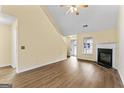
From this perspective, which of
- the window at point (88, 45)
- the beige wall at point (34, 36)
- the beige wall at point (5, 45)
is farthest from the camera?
the window at point (88, 45)

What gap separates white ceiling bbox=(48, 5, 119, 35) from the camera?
5.63 meters

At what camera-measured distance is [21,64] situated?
500 centimetres

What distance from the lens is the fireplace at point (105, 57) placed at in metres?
6.15

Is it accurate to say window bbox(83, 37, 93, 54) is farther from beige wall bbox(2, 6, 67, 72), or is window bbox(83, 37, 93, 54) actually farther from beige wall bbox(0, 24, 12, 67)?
beige wall bbox(0, 24, 12, 67)

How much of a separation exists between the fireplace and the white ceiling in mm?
1549

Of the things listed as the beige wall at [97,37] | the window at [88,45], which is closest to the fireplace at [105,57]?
the beige wall at [97,37]

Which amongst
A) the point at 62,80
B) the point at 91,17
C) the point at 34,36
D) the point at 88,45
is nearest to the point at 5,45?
the point at 34,36

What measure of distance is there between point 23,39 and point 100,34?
5121 millimetres

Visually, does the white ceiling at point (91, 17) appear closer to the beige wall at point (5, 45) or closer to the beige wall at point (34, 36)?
the beige wall at point (34, 36)

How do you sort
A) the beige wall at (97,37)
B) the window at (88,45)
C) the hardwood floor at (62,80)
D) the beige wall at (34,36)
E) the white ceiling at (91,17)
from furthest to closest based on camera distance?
the window at (88,45) → the beige wall at (97,37) → the white ceiling at (91,17) → the beige wall at (34,36) → the hardwood floor at (62,80)

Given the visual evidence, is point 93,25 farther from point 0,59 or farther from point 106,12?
point 0,59

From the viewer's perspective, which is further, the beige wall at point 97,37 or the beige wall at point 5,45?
the beige wall at point 97,37

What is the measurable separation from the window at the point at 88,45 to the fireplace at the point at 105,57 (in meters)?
1.46
